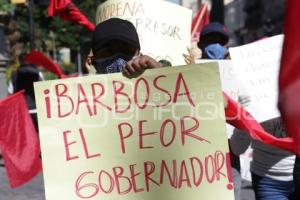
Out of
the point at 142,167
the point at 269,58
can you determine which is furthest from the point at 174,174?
the point at 269,58

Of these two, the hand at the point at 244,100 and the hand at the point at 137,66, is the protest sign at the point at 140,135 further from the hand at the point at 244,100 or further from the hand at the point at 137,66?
the hand at the point at 244,100

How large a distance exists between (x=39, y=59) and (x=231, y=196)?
11.4ft

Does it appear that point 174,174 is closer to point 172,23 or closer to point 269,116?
point 269,116

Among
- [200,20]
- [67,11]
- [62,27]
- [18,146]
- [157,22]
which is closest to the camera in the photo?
[18,146]

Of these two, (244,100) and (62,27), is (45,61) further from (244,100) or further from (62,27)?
(62,27)

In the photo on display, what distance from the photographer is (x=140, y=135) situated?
3.08 m

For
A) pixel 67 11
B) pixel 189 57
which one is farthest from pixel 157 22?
pixel 67 11

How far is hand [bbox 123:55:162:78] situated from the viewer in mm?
3039

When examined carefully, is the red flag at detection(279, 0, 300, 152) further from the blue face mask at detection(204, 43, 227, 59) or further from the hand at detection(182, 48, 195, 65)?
the blue face mask at detection(204, 43, 227, 59)

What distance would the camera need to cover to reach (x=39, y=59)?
6.24 meters

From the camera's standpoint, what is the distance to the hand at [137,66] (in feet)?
9.97

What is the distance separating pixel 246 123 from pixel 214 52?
126cm

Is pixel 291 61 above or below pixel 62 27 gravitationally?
below

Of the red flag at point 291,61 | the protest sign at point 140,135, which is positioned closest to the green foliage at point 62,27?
the protest sign at point 140,135
